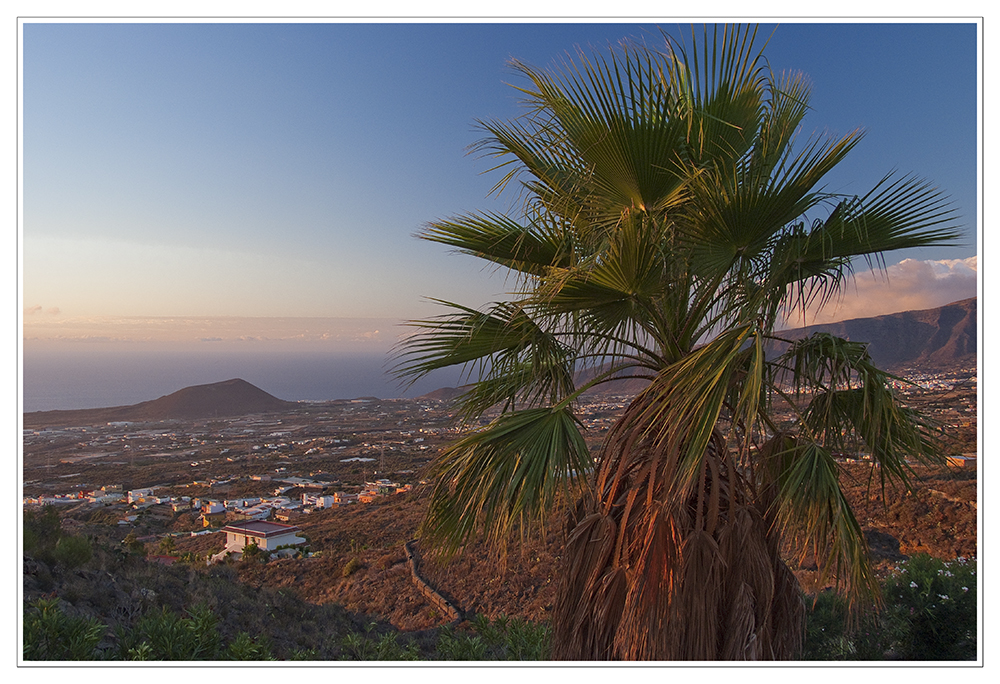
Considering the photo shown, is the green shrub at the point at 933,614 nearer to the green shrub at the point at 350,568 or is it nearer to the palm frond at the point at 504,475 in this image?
the palm frond at the point at 504,475

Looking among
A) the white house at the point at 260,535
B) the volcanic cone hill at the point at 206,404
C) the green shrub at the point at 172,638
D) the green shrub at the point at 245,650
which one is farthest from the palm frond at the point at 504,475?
the volcanic cone hill at the point at 206,404

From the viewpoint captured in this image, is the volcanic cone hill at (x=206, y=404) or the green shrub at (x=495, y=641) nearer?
the green shrub at (x=495, y=641)

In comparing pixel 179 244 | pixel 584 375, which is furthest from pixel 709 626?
pixel 179 244

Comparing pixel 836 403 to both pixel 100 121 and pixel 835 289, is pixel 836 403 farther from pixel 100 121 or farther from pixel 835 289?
pixel 100 121

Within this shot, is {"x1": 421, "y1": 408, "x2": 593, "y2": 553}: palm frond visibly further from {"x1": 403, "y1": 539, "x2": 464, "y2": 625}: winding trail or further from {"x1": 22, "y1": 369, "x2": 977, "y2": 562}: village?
{"x1": 403, "y1": 539, "x2": 464, "y2": 625}: winding trail
